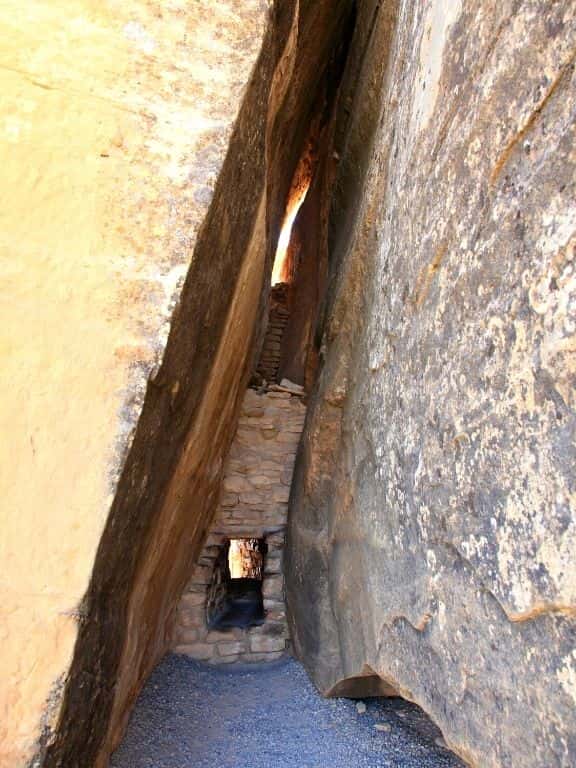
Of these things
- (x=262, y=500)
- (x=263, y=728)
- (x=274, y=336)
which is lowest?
(x=263, y=728)

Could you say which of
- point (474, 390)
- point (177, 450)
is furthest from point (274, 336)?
point (474, 390)

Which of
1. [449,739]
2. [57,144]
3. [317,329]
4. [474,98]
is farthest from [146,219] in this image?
[317,329]

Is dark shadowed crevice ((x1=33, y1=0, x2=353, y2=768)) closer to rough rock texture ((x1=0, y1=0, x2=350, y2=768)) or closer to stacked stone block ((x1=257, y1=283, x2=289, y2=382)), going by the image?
rough rock texture ((x1=0, y1=0, x2=350, y2=768))

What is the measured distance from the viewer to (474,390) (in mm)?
1710

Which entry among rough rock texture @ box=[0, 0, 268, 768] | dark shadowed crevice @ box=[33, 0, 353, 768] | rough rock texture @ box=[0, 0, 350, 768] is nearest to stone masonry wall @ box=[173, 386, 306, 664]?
dark shadowed crevice @ box=[33, 0, 353, 768]

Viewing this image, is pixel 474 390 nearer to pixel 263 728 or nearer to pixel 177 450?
pixel 177 450

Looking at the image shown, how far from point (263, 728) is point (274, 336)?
5.57 metres

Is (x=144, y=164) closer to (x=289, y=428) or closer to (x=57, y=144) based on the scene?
(x=57, y=144)

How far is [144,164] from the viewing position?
2.03 meters

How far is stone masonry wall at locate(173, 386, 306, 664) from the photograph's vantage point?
4.52 metres

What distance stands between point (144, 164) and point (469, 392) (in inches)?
56.1

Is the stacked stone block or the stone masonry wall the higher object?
the stacked stone block

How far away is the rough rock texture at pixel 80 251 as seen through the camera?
1.62 m

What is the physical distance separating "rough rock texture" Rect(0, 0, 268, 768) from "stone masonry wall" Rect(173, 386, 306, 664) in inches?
110
